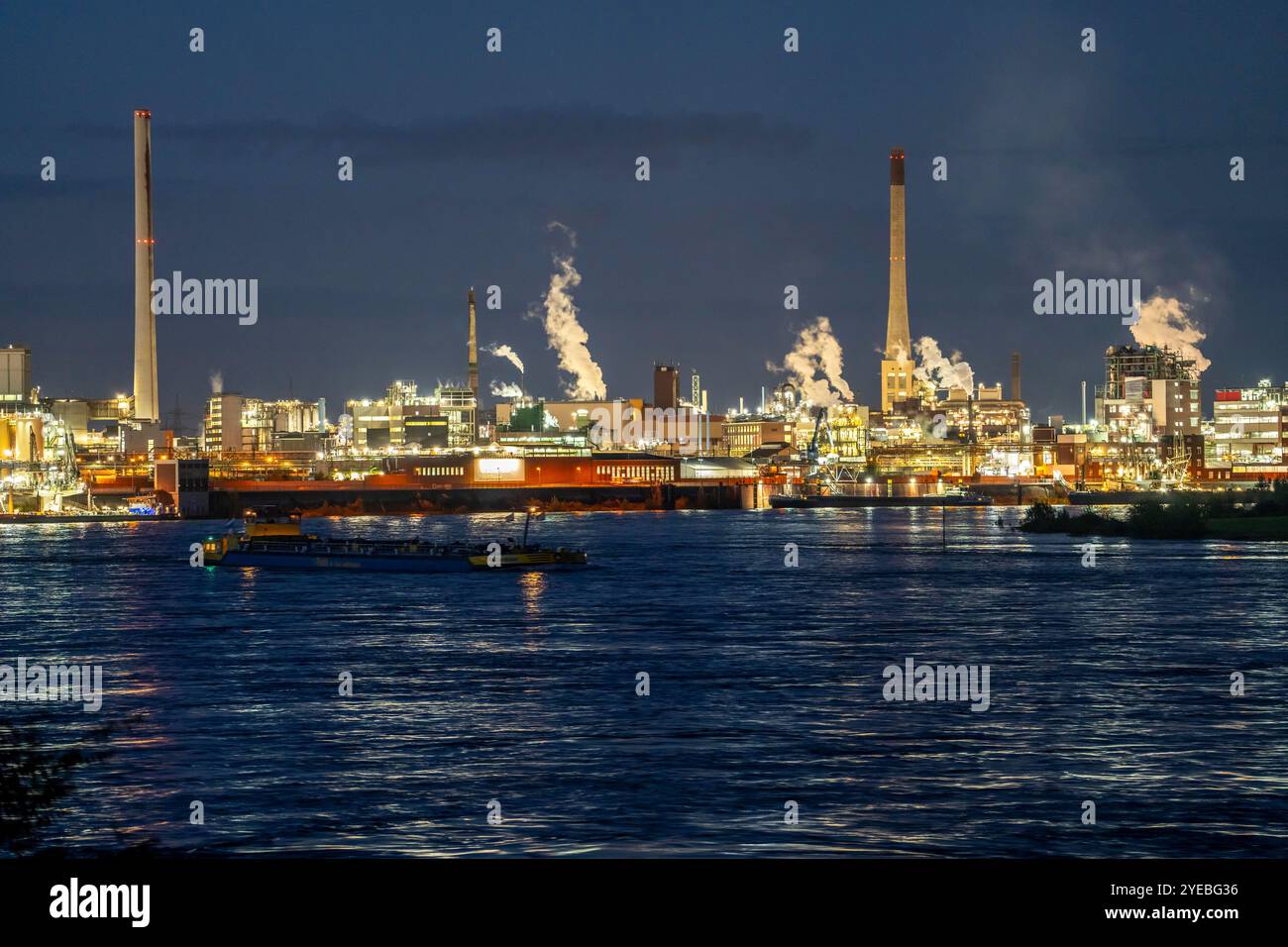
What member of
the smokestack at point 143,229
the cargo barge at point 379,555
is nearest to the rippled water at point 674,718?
the cargo barge at point 379,555

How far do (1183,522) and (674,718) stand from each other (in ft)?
263

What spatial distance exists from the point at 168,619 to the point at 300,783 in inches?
1194

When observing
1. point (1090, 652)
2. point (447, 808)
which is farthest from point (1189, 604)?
point (447, 808)

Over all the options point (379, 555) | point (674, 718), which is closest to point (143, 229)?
point (379, 555)

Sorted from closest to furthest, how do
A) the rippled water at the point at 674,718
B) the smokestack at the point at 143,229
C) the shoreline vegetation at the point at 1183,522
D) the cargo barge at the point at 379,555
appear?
1. the rippled water at the point at 674,718
2. the cargo barge at the point at 379,555
3. the shoreline vegetation at the point at 1183,522
4. the smokestack at the point at 143,229

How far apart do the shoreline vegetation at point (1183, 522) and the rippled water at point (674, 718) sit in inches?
1512

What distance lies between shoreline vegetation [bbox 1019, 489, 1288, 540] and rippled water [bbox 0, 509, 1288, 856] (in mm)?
38401

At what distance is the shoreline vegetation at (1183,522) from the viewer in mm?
97875

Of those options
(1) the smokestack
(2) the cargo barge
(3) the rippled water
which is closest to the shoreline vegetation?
(3) the rippled water

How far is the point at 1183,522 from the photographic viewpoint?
9925 cm

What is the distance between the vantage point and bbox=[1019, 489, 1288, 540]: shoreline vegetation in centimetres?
9788

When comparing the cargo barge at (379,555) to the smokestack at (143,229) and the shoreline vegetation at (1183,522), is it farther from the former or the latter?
the smokestack at (143,229)

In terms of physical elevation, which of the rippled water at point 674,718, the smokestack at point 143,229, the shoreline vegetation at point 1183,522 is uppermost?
the smokestack at point 143,229
